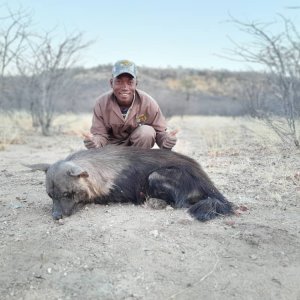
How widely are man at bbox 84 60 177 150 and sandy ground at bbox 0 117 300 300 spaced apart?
1090 mm

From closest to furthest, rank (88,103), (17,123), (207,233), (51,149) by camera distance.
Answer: (207,233)
(51,149)
(17,123)
(88,103)

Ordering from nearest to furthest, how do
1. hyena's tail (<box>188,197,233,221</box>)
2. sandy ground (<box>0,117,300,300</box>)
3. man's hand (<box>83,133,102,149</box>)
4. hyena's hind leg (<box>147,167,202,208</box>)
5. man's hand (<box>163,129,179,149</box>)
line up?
sandy ground (<box>0,117,300,300</box>)
hyena's tail (<box>188,197,233,221</box>)
hyena's hind leg (<box>147,167,202,208</box>)
man's hand (<box>83,133,102,149</box>)
man's hand (<box>163,129,179,149</box>)

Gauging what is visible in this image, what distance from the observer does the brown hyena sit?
4.36 meters

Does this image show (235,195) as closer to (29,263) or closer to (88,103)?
(29,263)

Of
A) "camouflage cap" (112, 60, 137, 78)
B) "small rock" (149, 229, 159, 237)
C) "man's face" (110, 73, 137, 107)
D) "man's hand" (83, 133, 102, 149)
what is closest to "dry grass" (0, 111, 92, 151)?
"man's hand" (83, 133, 102, 149)

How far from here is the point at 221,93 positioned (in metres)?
43.5

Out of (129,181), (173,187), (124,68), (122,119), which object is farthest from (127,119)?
(173,187)

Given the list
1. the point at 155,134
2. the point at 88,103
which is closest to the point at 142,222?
the point at 155,134

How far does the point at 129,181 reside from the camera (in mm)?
4801

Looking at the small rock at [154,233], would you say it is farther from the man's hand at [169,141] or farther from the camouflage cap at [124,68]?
the camouflage cap at [124,68]

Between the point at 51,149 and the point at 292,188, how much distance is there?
19.8 ft

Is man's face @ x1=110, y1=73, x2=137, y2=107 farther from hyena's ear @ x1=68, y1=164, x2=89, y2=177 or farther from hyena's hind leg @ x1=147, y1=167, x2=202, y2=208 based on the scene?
hyena's ear @ x1=68, y1=164, x2=89, y2=177

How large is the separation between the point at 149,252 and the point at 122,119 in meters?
2.48

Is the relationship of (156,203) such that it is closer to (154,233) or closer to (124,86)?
Result: (154,233)
